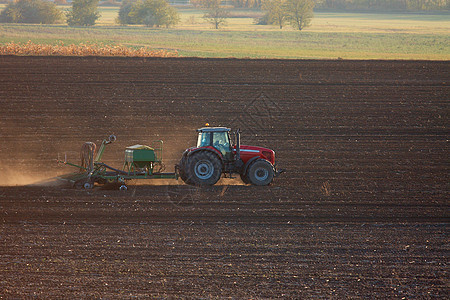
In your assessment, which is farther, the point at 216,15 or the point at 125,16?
the point at 216,15

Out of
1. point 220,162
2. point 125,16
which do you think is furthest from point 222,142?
point 125,16

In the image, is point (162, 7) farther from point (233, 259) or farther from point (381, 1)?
point (233, 259)

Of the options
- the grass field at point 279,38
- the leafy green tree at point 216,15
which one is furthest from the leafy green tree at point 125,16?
the leafy green tree at point 216,15

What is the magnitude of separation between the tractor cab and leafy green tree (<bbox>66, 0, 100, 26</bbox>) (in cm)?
5614

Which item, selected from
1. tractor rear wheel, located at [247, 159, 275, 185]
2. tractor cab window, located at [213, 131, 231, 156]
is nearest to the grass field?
tractor cab window, located at [213, 131, 231, 156]

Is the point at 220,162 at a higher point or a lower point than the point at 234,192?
higher

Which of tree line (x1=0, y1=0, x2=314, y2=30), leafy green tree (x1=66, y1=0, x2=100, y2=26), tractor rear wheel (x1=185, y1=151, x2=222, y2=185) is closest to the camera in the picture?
tractor rear wheel (x1=185, y1=151, x2=222, y2=185)

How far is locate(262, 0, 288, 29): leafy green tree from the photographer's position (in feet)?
239

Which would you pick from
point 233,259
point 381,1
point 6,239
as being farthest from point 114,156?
point 381,1

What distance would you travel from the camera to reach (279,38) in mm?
58781

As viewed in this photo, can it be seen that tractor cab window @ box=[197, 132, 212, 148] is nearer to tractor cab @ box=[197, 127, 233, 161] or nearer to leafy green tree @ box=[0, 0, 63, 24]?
tractor cab @ box=[197, 127, 233, 161]

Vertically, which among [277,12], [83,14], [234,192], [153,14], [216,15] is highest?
[277,12]

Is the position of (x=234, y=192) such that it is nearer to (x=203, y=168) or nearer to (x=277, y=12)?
(x=203, y=168)

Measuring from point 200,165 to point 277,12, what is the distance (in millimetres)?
61256
